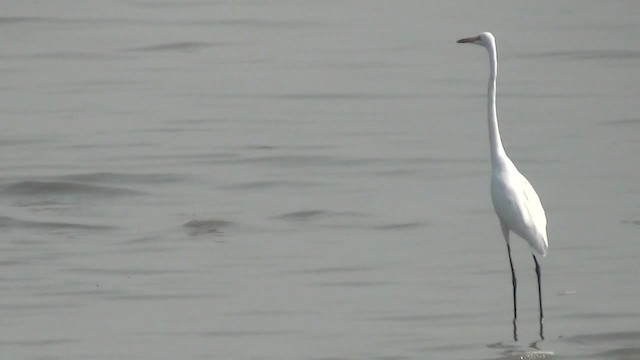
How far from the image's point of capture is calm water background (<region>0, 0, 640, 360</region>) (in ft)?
27.3

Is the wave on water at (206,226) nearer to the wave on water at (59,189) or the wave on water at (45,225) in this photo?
the wave on water at (45,225)

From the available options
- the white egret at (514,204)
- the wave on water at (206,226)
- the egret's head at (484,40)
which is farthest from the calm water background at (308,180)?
the egret's head at (484,40)

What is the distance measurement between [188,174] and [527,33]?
374 inches

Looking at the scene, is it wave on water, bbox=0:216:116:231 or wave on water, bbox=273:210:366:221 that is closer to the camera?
wave on water, bbox=0:216:116:231

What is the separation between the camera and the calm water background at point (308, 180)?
8320 mm

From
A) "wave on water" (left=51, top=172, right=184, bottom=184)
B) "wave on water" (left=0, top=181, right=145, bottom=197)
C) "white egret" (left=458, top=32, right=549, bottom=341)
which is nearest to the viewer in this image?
"white egret" (left=458, top=32, right=549, bottom=341)

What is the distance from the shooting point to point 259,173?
44.1 ft

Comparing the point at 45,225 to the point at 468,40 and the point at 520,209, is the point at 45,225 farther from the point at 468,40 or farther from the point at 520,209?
the point at 520,209

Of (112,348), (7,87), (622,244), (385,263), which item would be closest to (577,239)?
(622,244)

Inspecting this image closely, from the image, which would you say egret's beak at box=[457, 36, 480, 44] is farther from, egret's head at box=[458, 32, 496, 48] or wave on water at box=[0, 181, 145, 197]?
wave on water at box=[0, 181, 145, 197]

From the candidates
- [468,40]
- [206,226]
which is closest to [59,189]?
[206,226]

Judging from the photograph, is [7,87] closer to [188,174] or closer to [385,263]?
[188,174]

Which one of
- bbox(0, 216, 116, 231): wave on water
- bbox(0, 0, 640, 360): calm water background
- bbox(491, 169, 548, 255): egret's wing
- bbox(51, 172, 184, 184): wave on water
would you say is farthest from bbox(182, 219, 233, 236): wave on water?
bbox(491, 169, 548, 255): egret's wing

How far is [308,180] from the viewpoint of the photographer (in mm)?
13047
